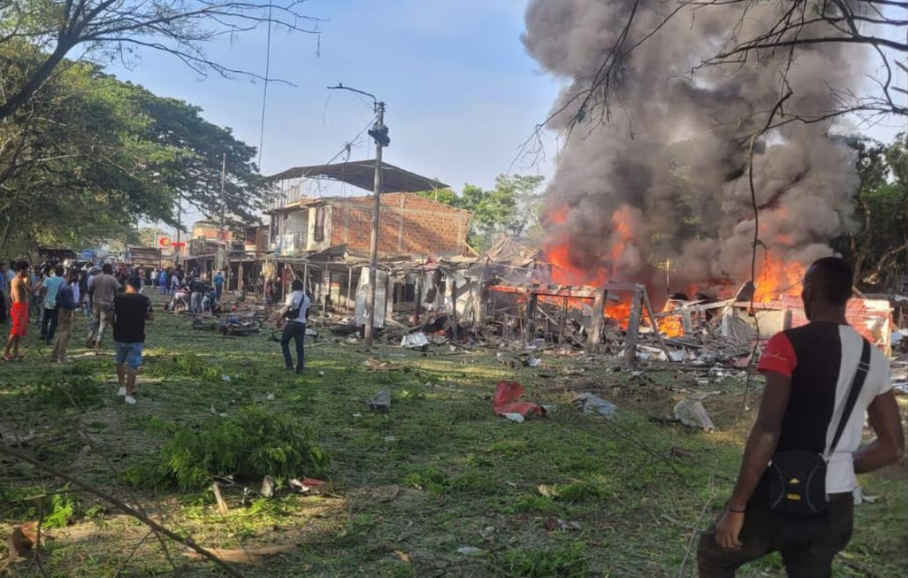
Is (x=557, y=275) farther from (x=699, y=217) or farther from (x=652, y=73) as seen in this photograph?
(x=652, y=73)

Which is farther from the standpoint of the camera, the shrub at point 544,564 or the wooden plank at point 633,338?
the wooden plank at point 633,338

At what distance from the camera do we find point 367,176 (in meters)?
27.8

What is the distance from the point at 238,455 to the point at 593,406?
497 cm

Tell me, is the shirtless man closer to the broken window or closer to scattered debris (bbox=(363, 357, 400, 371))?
scattered debris (bbox=(363, 357, 400, 371))

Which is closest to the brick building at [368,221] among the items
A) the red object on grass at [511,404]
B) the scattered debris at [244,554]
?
the red object on grass at [511,404]

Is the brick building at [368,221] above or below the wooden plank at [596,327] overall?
above

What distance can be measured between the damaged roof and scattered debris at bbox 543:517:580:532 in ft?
70.6

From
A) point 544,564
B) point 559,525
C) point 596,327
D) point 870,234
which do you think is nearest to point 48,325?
point 559,525

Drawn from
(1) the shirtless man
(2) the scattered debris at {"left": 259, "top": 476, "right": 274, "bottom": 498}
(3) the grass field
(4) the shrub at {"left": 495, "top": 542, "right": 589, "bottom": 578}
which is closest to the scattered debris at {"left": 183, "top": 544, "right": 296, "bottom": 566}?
(3) the grass field

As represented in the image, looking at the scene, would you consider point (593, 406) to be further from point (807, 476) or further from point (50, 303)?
point (50, 303)

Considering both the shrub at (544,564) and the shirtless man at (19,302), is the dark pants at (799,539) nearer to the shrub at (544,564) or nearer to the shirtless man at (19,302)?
the shrub at (544,564)

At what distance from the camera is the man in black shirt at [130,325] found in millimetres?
7145

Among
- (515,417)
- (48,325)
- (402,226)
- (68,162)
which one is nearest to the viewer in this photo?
(515,417)

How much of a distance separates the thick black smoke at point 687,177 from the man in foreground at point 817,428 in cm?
1925
